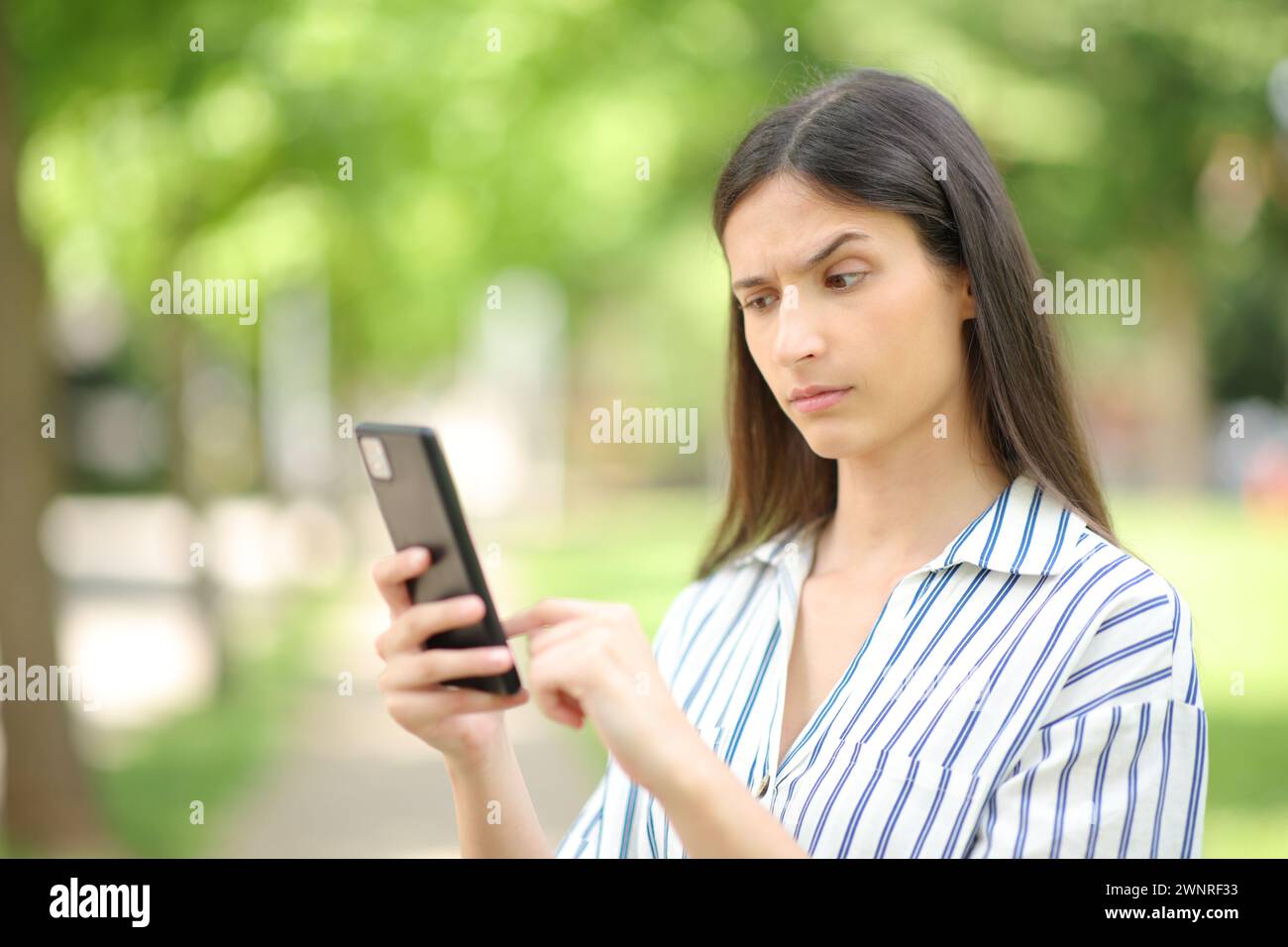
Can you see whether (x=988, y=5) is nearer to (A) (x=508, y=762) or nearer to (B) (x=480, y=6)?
(B) (x=480, y=6)

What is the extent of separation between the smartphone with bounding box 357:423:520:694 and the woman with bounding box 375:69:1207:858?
0.09 feet

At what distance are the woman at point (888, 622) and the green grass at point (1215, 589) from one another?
0.24 m

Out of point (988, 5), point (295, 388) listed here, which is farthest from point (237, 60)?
point (295, 388)

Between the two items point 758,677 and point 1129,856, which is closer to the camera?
point 1129,856

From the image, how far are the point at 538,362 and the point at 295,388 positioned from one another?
12747 mm

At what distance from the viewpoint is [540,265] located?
12.8 meters

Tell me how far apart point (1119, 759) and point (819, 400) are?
60cm

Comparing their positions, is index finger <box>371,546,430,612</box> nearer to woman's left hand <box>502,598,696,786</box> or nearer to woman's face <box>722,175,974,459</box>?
woman's left hand <box>502,598,696,786</box>

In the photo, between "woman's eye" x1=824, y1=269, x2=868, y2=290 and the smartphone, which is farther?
"woman's eye" x1=824, y1=269, x2=868, y2=290

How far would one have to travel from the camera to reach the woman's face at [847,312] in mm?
1922

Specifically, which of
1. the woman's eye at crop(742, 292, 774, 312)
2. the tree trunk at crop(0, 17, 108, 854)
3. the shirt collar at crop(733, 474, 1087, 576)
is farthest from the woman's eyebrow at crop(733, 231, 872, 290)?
the tree trunk at crop(0, 17, 108, 854)

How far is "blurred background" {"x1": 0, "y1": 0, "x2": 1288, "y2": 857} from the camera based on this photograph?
6250 mm

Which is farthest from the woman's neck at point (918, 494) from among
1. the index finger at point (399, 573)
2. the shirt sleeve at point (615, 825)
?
Result: the index finger at point (399, 573)

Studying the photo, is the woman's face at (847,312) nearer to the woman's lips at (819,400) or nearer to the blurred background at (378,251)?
the woman's lips at (819,400)
